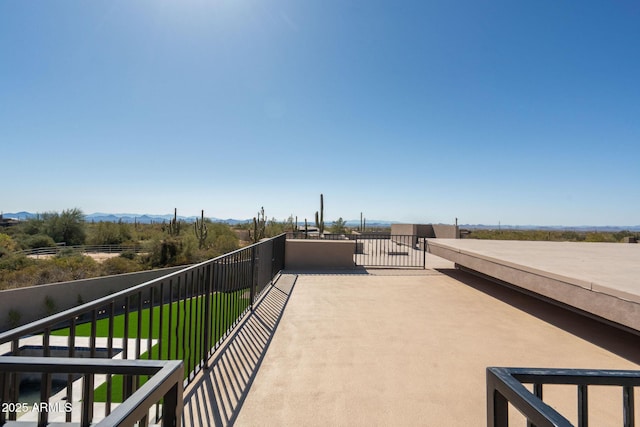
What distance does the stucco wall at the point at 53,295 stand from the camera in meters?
7.96

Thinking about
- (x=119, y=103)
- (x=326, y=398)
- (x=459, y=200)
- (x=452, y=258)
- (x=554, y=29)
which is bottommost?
(x=326, y=398)

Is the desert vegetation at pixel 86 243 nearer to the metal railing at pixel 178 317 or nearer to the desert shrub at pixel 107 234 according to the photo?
the desert shrub at pixel 107 234

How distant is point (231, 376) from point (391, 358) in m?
1.53

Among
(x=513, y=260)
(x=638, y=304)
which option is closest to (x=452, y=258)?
(x=513, y=260)

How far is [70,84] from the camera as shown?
8125 millimetres

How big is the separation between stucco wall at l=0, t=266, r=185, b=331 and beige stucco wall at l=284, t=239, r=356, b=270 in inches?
274

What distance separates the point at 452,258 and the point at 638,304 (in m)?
3.50

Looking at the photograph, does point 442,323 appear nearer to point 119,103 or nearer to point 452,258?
point 452,258

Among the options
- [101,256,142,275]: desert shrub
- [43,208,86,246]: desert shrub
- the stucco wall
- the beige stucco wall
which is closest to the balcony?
the beige stucco wall

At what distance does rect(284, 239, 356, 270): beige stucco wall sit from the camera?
7500mm

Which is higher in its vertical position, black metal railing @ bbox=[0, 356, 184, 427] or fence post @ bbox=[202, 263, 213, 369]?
black metal railing @ bbox=[0, 356, 184, 427]

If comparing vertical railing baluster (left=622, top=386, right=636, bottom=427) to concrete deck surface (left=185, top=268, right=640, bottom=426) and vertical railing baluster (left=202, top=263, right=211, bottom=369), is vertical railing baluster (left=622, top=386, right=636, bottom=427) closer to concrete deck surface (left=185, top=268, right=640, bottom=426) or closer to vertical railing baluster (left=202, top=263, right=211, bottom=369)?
concrete deck surface (left=185, top=268, right=640, bottom=426)

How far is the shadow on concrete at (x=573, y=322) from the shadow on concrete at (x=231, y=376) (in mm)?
3821

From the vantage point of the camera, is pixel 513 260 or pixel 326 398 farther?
pixel 513 260
